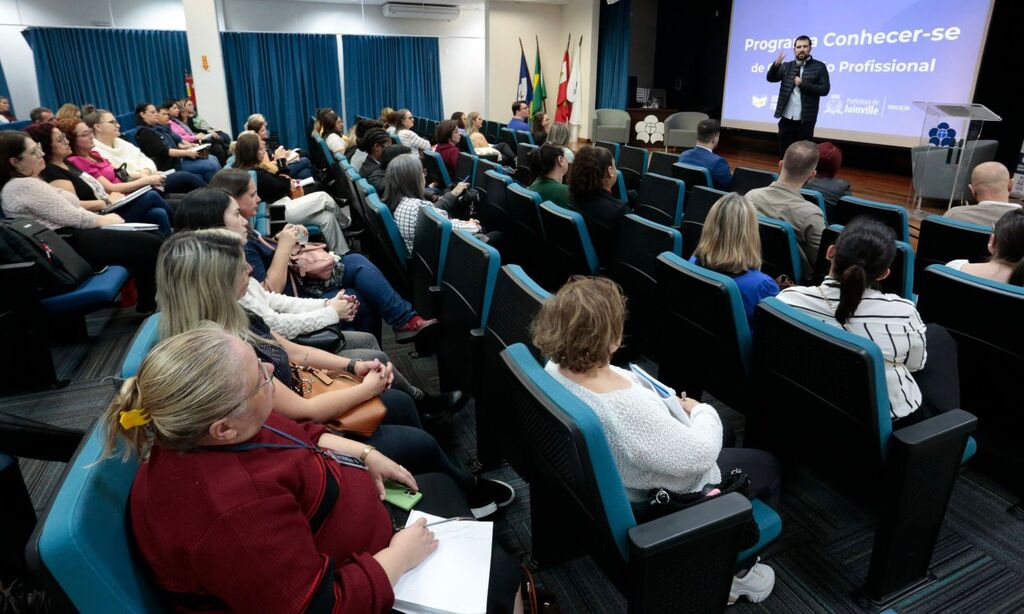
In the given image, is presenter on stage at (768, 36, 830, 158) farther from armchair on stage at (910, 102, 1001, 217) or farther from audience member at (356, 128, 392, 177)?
audience member at (356, 128, 392, 177)

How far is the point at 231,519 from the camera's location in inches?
35.4

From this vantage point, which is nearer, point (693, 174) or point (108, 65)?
point (693, 174)

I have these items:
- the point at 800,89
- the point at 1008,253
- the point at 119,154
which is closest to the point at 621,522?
the point at 1008,253

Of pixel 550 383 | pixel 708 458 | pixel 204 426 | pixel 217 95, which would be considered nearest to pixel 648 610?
pixel 708 458

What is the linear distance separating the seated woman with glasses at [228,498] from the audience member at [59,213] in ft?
9.39

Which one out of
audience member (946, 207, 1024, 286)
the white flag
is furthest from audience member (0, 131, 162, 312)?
the white flag

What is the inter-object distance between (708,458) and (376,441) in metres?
0.92

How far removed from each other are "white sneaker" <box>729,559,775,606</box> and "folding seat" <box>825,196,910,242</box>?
6.38 ft

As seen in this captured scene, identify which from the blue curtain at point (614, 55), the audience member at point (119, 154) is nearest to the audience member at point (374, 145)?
the audience member at point (119, 154)

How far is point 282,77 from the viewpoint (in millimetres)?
10945

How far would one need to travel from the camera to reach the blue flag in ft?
39.4

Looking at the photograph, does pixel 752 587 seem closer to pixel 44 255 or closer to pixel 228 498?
pixel 228 498

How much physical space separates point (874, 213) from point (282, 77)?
34.9ft

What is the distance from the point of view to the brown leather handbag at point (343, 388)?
166 cm
